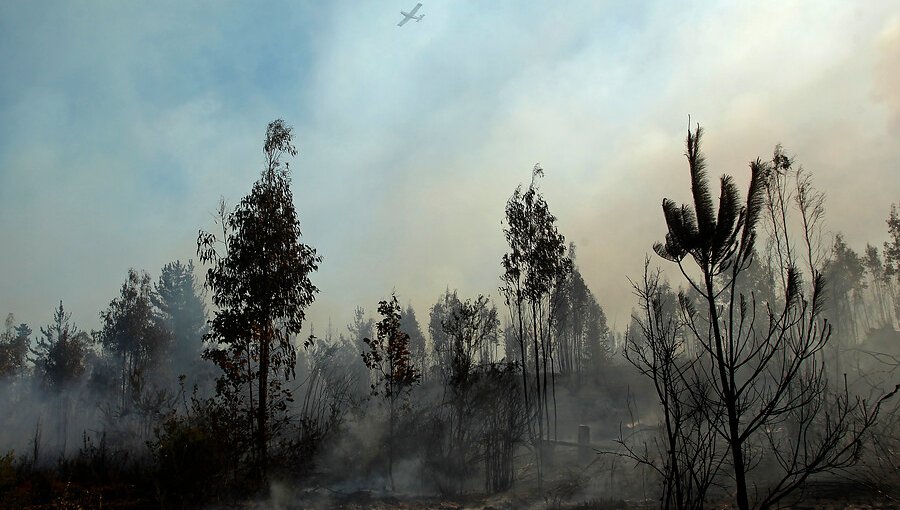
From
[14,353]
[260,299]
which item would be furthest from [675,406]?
[14,353]

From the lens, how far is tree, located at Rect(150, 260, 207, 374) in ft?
145

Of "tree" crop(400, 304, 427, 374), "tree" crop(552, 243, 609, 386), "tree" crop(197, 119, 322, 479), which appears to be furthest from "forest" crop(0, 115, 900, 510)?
"tree" crop(400, 304, 427, 374)

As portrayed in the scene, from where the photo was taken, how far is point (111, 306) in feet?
131

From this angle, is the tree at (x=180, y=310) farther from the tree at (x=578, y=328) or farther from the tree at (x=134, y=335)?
the tree at (x=578, y=328)

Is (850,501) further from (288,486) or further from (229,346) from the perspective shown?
(229,346)

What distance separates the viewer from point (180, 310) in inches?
1781

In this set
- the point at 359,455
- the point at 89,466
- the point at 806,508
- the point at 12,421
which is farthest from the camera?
the point at 12,421

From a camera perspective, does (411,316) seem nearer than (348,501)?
No

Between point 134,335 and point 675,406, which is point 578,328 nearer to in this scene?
point 134,335

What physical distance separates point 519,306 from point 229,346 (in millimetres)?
8821

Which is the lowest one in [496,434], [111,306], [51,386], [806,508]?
[806,508]

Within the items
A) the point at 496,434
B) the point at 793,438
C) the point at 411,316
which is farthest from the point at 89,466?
the point at 411,316

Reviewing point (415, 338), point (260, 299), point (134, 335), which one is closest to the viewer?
point (260, 299)

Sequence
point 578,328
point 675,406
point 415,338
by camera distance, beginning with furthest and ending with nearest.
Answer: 1. point 415,338
2. point 578,328
3. point 675,406
